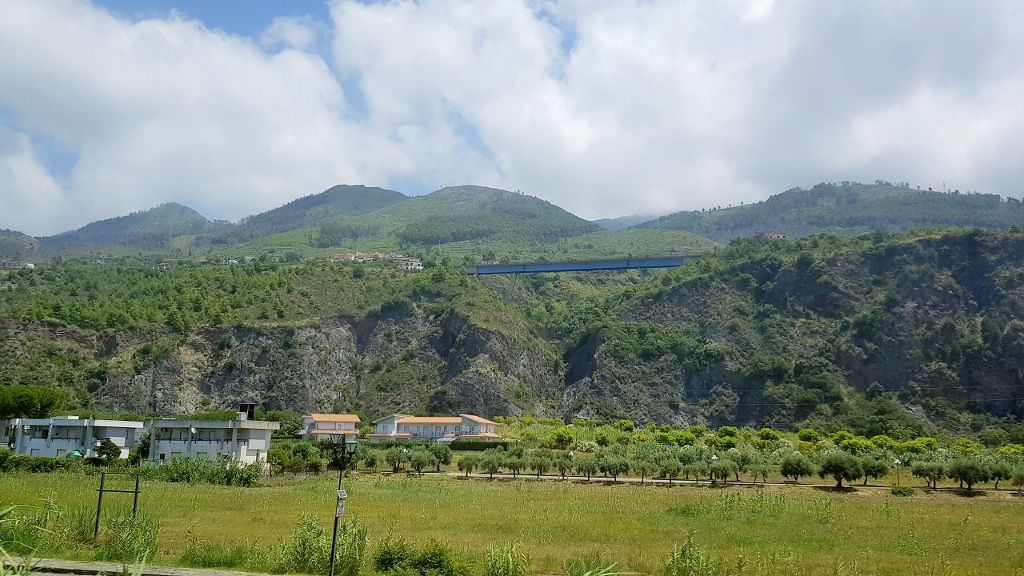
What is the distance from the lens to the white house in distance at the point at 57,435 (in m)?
64.3

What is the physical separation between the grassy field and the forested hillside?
4814cm

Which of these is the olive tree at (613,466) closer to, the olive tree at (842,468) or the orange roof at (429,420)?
the olive tree at (842,468)

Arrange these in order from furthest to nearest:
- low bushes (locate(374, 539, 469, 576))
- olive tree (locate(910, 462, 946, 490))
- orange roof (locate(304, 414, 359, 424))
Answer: orange roof (locate(304, 414, 359, 424)) → olive tree (locate(910, 462, 946, 490)) → low bushes (locate(374, 539, 469, 576))

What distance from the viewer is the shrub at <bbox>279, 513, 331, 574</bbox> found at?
21516 millimetres

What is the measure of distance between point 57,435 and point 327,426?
2719cm

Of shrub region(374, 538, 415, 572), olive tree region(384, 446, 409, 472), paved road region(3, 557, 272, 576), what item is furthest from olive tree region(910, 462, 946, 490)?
paved road region(3, 557, 272, 576)

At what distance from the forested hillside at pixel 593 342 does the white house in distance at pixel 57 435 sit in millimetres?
23463

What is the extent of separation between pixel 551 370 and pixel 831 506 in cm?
7598

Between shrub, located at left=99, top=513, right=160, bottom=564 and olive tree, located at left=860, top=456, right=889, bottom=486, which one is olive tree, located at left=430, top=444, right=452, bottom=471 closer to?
olive tree, located at left=860, top=456, right=889, bottom=486

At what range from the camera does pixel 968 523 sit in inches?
1452

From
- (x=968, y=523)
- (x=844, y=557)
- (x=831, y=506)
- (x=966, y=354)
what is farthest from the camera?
(x=966, y=354)

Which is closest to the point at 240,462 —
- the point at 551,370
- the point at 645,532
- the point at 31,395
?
the point at 31,395

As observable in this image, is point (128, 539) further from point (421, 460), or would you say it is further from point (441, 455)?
point (441, 455)

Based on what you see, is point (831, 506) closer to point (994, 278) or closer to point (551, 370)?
point (551, 370)
